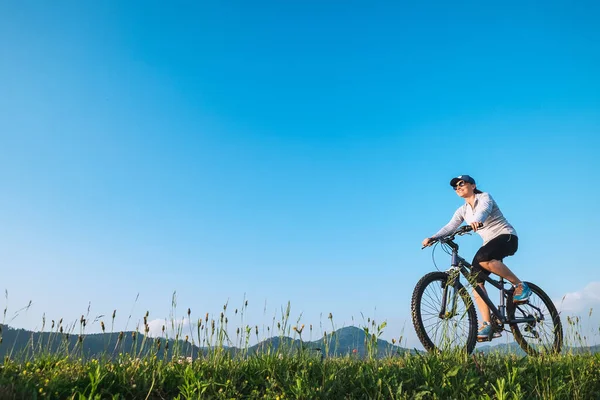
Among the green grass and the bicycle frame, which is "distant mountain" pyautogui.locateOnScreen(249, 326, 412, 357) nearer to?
the green grass

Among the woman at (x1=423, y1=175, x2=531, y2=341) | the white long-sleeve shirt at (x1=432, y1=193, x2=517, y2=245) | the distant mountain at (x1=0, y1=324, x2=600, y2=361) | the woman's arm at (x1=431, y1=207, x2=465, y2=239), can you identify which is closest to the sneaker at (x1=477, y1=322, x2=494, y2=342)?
the woman at (x1=423, y1=175, x2=531, y2=341)

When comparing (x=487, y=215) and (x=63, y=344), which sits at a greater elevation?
(x=487, y=215)

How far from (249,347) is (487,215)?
414cm

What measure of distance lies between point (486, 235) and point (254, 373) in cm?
478

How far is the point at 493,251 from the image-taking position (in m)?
7.41

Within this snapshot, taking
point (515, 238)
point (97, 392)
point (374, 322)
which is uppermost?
point (515, 238)

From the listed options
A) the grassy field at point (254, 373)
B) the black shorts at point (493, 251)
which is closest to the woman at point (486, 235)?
the black shorts at point (493, 251)

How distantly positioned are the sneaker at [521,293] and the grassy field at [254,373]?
5.68 feet

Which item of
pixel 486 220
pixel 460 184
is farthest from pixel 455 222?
pixel 460 184

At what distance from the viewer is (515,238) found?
7.61 meters

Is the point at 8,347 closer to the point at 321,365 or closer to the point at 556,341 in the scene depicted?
the point at 321,365

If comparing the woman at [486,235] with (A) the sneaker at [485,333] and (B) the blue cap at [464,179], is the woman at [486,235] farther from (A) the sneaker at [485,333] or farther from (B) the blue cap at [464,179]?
(A) the sneaker at [485,333]

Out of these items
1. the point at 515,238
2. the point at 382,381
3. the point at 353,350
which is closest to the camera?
the point at 382,381

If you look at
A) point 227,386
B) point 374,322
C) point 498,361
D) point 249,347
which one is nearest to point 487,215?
point 498,361
